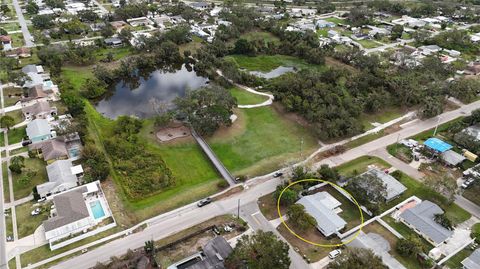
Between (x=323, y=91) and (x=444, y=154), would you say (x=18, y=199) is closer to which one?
(x=323, y=91)

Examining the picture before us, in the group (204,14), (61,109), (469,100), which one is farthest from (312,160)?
(204,14)

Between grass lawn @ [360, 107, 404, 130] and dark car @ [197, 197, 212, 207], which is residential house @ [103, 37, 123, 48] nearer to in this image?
dark car @ [197, 197, 212, 207]

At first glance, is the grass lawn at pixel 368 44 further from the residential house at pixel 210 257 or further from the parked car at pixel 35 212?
the parked car at pixel 35 212

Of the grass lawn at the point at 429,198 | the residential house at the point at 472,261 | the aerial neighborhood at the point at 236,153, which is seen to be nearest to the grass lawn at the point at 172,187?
the aerial neighborhood at the point at 236,153

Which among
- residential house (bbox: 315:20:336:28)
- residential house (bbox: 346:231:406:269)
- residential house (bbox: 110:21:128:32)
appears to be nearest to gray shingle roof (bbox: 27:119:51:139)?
residential house (bbox: 346:231:406:269)

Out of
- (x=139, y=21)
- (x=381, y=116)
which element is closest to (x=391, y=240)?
(x=381, y=116)
